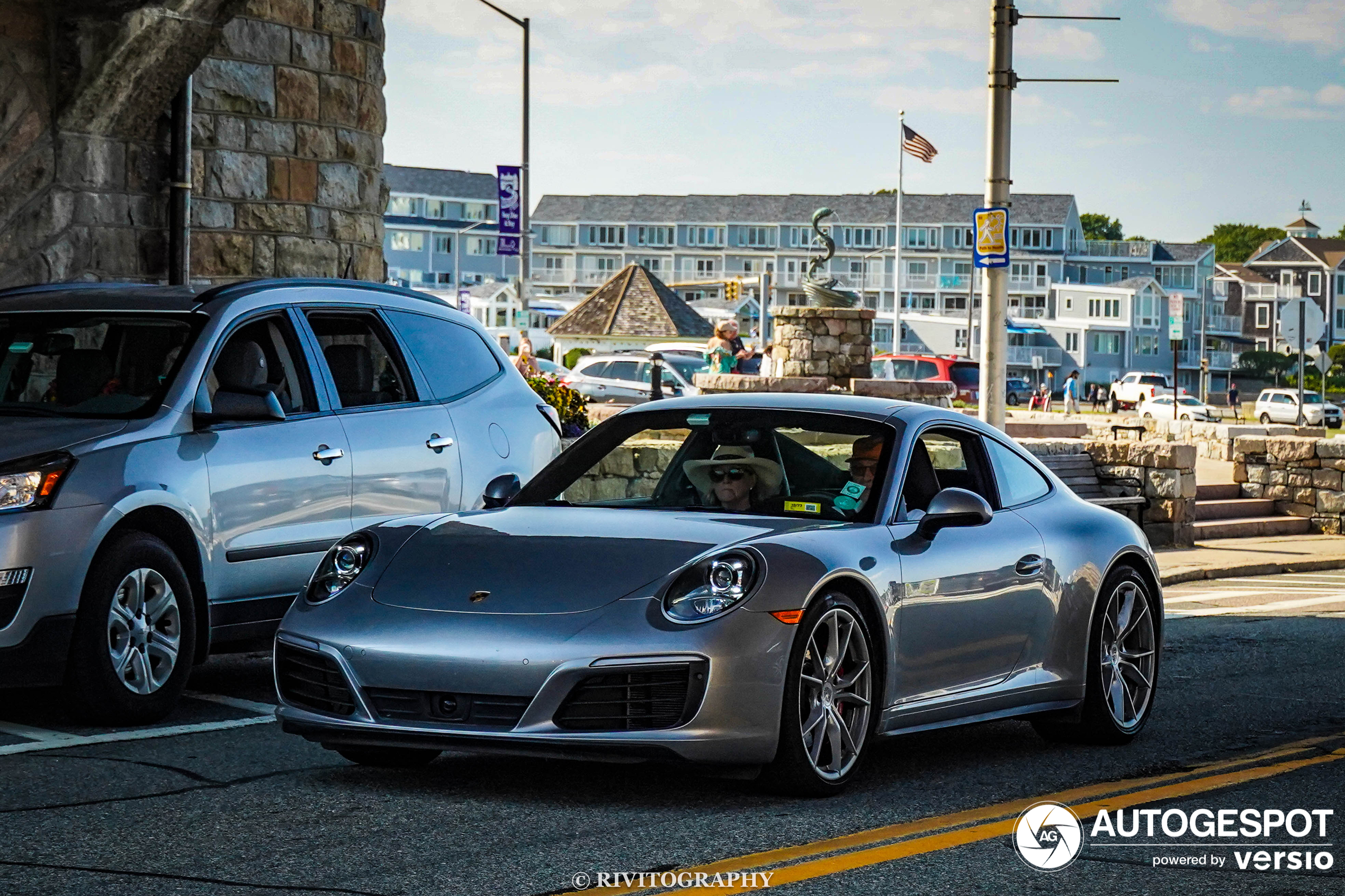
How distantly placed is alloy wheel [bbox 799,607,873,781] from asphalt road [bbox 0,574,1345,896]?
17cm

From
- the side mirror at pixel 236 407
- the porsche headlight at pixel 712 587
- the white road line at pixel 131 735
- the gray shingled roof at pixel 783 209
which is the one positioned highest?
the gray shingled roof at pixel 783 209

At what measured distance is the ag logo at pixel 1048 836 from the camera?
5.52 metres

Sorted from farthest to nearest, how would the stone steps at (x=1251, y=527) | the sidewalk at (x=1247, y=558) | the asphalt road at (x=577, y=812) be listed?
the stone steps at (x=1251, y=527) < the sidewalk at (x=1247, y=558) < the asphalt road at (x=577, y=812)

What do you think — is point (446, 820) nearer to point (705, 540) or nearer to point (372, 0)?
point (705, 540)

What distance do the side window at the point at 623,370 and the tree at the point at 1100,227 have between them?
140077 millimetres

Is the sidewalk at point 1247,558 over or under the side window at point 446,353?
under

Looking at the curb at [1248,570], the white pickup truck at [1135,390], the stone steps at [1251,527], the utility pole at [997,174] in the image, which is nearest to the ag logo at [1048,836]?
the curb at [1248,570]

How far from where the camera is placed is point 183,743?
7270mm

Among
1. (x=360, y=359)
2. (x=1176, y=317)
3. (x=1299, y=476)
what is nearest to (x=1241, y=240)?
(x=1176, y=317)

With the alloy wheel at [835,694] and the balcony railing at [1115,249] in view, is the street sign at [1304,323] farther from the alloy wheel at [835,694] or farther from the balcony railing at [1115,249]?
the balcony railing at [1115,249]

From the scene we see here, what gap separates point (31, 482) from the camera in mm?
7297

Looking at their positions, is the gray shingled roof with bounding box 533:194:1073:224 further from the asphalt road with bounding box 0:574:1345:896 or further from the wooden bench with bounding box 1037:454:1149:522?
the asphalt road with bounding box 0:574:1345:896

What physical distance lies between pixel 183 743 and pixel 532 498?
1.59m

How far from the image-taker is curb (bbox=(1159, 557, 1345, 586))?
17250mm
